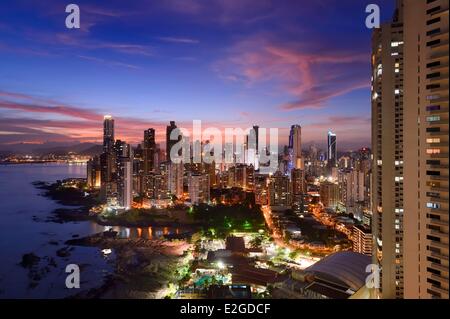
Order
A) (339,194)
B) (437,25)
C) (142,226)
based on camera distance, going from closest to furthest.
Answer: (437,25) < (142,226) < (339,194)

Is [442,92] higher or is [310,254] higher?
[442,92]

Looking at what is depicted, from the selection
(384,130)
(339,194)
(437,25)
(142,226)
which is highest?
(437,25)

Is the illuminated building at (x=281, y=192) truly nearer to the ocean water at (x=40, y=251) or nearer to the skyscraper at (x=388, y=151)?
the ocean water at (x=40, y=251)

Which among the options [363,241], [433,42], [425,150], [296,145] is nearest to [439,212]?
[425,150]

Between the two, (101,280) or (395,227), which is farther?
(101,280)

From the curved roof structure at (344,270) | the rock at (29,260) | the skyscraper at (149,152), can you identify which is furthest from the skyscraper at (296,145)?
the rock at (29,260)

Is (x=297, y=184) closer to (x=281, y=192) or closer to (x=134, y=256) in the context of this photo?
(x=281, y=192)
